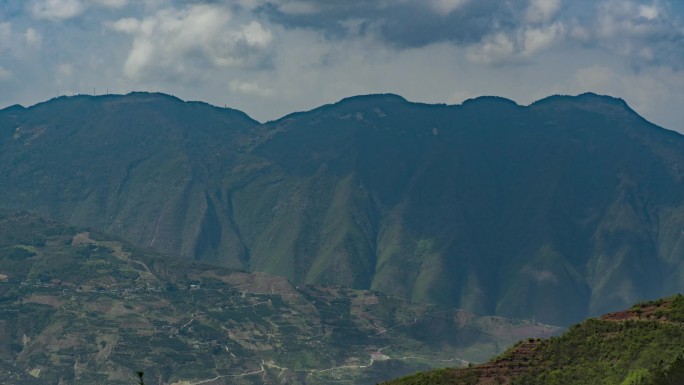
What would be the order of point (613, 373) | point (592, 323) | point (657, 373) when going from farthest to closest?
point (592, 323)
point (613, 373)
point (657, 373)

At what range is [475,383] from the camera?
443 ft

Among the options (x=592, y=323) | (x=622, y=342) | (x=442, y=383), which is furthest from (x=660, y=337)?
(x=442, y=383)

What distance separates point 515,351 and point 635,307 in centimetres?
1691

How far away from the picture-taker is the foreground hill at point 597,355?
12625cm

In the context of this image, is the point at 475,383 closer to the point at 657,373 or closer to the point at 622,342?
the point at 622,342

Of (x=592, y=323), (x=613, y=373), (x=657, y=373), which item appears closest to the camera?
(x=657, y=373)

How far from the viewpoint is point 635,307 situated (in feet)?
482

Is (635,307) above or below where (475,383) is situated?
above

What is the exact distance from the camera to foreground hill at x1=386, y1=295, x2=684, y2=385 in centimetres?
12625

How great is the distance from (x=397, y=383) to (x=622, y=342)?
93.3 feet

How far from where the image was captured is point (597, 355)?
134375 mm

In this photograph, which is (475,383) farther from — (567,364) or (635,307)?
(635,307)

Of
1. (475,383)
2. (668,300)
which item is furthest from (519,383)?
(668,300)

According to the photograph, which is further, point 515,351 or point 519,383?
point 515,351
